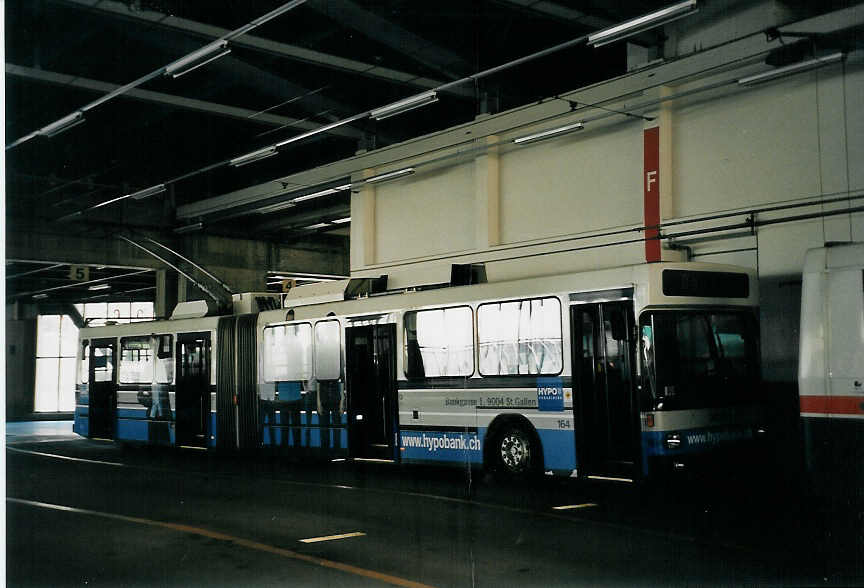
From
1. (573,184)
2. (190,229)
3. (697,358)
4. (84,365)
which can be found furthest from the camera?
(190,229)

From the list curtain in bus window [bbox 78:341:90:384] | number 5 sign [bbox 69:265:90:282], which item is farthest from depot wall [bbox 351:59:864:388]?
number 5 sign [bbox 69:265:90:282]

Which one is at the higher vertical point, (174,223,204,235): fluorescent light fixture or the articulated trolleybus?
(174,223,204,235): fluorescent light fixture

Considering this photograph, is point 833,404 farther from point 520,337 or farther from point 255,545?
point 255,545

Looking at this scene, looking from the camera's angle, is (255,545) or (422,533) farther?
(422,533)

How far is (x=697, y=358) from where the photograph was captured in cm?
1148

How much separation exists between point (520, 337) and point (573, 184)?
5641 millimetres

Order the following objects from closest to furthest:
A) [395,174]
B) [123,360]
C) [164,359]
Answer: [395,174], [164,359], [123,360]

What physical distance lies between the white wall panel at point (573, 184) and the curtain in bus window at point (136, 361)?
27.8 feet

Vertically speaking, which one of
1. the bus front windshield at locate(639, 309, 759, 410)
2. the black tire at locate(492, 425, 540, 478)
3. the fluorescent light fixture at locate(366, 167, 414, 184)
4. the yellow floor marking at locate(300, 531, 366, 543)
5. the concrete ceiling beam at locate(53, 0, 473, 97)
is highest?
the concrete ceiling beam at locate(53, 0, 473, 97)

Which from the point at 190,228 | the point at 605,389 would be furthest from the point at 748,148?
the point at 190,228

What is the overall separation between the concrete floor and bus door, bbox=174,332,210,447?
Result: 408 centimetres

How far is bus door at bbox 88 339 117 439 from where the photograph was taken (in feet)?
70.9

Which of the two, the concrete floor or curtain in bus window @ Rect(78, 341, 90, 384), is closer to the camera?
the concrete floor

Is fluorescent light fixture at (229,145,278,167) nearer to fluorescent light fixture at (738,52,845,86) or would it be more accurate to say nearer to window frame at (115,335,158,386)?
window frame at (115,335,158,386)
